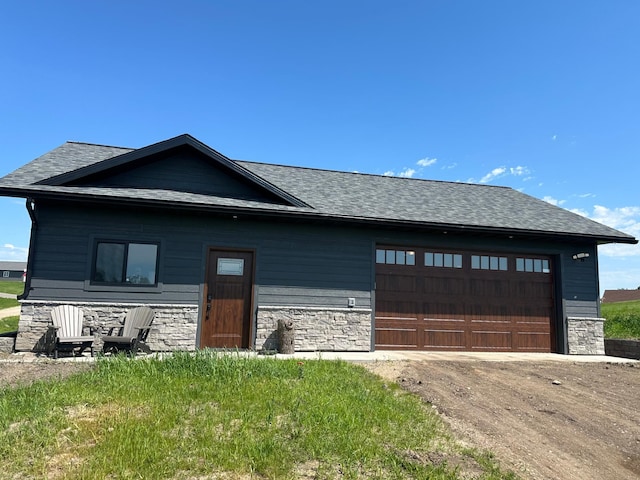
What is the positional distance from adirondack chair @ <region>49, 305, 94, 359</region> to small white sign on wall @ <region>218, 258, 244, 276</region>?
3.05 metres

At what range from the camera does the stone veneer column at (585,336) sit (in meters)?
11.4

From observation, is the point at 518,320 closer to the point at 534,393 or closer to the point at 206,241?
the point at 534,393

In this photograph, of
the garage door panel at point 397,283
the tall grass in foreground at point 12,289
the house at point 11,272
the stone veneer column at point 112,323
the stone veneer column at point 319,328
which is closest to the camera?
the stone veneer column at point 112,323

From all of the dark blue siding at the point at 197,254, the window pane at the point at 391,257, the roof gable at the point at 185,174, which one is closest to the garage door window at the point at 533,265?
the window pane at the point at 391,257

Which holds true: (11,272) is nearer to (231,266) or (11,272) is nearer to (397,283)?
(231,266)

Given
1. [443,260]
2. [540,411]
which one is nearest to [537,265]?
[443,260]

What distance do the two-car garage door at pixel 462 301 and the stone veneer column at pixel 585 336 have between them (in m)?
0.50

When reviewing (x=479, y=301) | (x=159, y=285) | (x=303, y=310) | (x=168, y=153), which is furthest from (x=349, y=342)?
(x=168, y=153)

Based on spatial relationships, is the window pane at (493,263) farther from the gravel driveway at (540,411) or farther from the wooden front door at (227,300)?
the wooden front door at (227,300)

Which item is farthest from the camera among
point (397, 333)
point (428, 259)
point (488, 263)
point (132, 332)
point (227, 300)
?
point (488, 263)

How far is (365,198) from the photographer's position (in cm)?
1195

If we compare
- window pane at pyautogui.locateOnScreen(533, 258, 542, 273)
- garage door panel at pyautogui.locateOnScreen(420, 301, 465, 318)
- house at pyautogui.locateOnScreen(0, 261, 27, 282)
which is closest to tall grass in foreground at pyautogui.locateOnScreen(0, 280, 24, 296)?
house at pyautogui.locateOnScreen(0, 261, 27, 282)

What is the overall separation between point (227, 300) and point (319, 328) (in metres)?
2.34

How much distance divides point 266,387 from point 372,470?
2417 mm
